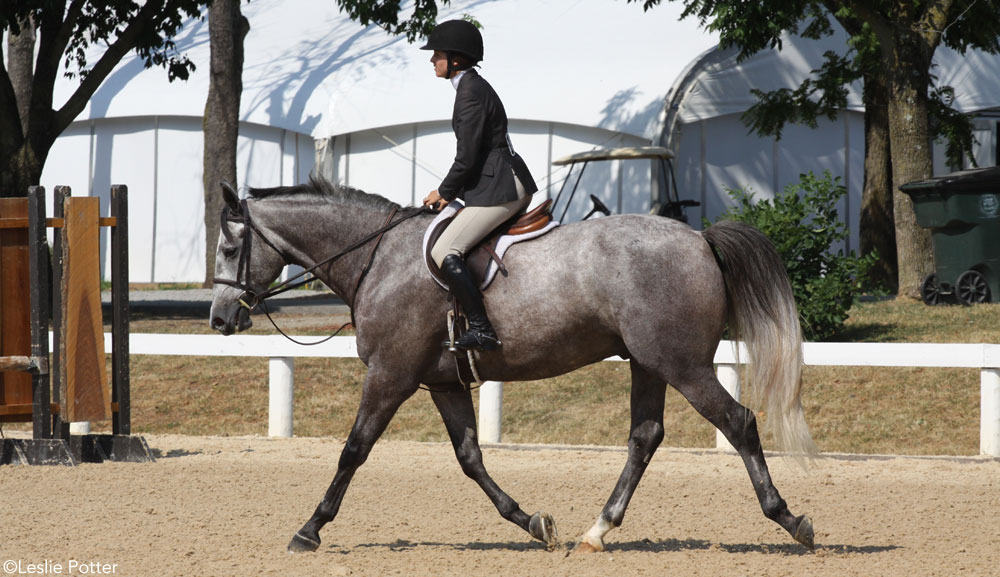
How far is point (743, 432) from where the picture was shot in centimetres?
535

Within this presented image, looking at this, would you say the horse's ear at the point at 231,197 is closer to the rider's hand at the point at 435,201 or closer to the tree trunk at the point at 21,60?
the rider's hand at the point at 435,201

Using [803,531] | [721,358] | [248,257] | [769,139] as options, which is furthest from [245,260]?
[769,139]

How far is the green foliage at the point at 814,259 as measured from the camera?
12289mm

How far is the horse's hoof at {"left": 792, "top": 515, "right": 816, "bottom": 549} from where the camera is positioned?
5.36 metres

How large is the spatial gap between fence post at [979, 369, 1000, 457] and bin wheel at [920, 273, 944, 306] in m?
6.02

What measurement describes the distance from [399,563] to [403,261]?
1519mm

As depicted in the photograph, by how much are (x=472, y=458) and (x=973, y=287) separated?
424 inches

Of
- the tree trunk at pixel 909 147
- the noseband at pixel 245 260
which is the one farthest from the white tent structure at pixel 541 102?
the noseband at pixel 245 260

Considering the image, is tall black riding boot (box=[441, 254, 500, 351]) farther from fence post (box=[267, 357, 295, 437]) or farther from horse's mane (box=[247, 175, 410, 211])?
fence post (box=[267, 357, 295, 437])

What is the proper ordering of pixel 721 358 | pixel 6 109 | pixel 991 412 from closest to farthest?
1. pixel 991 412
2. pixel 721 358
3. pixel 6 109

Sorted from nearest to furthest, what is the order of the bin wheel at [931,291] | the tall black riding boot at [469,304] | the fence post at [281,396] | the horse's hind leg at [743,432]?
the horse's hind leg at [743,432], the tall black riding boot at [469,304], the fence post at [281,396], the bin wheel at [931,291]

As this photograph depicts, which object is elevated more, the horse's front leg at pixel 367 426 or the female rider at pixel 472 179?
the female rider at pixel 472 179

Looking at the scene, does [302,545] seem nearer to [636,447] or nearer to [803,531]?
[636,447]

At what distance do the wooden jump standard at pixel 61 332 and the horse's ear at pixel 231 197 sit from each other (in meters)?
2.80
